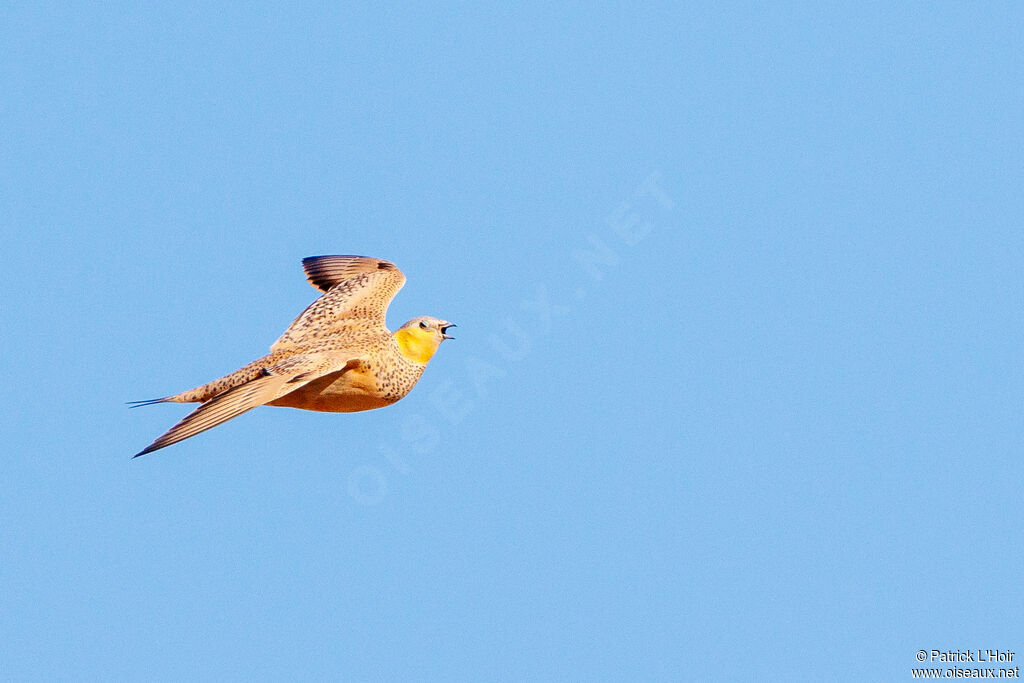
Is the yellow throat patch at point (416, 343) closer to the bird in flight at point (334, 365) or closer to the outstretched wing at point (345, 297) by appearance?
the bird in flight at point (334, 365)

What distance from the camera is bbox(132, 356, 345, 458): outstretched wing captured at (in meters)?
10.8

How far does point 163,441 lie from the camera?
10.6 m

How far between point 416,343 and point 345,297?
190 centimetres

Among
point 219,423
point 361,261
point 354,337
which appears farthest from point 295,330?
point 219,423

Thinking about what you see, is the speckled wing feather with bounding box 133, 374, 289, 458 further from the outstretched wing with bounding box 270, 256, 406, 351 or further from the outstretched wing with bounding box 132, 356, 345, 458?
the outstretched wing with bounding box 270, 256, 406, 351

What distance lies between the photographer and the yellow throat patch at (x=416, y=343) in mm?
14547

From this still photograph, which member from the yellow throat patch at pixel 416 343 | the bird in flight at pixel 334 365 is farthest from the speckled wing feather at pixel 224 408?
the yellow throat patch at pixel 416 343

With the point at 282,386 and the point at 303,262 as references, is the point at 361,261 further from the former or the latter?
the point at 282,386

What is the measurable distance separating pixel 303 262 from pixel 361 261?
86 cm

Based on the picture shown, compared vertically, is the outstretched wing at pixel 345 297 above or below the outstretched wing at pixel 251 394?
above

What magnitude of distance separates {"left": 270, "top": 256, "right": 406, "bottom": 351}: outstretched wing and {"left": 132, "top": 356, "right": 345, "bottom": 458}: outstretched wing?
5.69ft

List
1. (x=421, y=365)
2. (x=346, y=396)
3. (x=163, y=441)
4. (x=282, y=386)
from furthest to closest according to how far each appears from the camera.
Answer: (x=421, y=365), (x=346, y=396), (x=282, y=386), (x=163, y=441)

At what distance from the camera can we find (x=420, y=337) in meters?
14.6

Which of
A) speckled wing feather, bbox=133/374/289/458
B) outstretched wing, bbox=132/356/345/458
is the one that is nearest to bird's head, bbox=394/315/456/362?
outstretched wing, bbox=132/356/345/458
